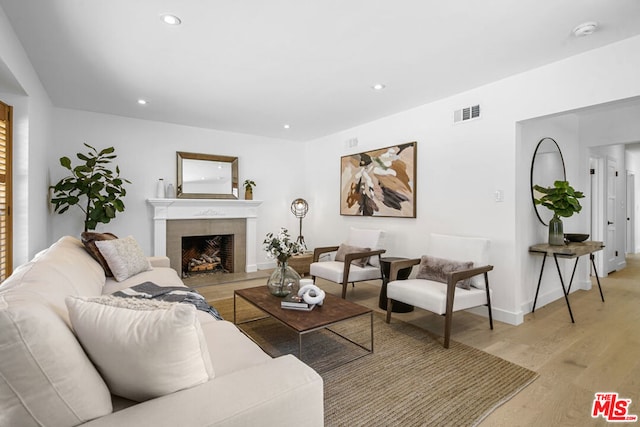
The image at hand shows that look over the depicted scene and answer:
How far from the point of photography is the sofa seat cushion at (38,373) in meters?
0.79

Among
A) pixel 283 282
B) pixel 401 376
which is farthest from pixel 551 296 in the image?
pixel 283 282

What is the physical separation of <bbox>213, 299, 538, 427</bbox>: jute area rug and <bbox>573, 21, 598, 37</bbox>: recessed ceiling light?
96.7 inches

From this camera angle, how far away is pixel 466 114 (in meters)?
3.49

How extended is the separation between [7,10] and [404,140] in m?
3.82

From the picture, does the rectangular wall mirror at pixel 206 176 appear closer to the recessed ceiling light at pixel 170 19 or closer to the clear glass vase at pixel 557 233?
the recessed ceiling light at pixel 170 19

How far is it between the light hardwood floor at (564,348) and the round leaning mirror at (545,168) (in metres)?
1.09

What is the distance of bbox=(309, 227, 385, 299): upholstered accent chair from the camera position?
3.70 m

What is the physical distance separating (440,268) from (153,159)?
14.0 ft

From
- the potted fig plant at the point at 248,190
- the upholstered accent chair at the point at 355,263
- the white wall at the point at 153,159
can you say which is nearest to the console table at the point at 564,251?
the upholstered accent chair at the point at 355,263

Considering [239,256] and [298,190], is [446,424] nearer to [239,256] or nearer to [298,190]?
[239,256]

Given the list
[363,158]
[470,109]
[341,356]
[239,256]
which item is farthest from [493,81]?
[239,256]

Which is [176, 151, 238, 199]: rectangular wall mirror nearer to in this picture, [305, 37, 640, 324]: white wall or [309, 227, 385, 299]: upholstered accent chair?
[309, 227, 385, 299]: upholstered accent chair

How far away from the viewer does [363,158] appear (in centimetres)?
477

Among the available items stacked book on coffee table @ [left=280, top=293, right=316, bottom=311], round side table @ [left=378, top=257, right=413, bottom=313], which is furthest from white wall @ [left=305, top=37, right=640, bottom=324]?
stacked book on coffee table @ [left=280, top=293, right=316, bottom=311]
